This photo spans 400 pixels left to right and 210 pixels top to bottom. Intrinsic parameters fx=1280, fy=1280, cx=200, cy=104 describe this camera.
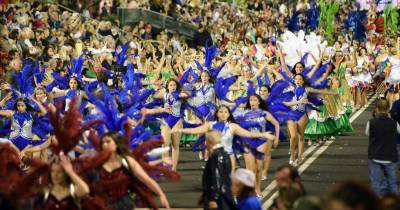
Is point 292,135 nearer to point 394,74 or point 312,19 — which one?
point 394,74

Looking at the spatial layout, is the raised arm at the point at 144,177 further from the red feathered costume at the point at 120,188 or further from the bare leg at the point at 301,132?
the bare leg at the point at 301,132

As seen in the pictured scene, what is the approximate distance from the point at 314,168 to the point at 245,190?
9.30 m

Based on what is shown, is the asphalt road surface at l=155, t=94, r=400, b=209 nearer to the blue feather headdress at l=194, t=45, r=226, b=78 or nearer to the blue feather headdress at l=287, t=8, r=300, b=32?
the blue feather headdress at l=194, t=45, r=226, b=78

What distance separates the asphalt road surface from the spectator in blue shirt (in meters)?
4.97

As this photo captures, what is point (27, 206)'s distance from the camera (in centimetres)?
1062

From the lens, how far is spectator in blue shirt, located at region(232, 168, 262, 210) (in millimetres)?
11781

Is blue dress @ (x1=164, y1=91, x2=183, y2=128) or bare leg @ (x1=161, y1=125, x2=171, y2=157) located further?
blue dress @ (x1=164, y1=91, x2=183, y2=128)

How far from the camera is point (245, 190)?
11852 millimetres

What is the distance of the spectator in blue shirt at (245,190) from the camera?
464 inches

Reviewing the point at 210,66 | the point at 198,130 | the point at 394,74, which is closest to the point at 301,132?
the point at 210,66

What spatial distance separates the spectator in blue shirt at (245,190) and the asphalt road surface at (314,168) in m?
4.97

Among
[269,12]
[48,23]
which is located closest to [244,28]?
[269,12]

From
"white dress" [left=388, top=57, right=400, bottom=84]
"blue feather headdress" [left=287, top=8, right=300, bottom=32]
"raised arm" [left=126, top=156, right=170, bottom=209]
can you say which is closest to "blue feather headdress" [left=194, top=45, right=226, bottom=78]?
"white dress" [left=388, top=57, right=400, bottom=84]

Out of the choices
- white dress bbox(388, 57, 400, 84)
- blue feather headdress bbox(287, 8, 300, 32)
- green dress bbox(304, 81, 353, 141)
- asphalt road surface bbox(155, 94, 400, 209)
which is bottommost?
asphalt road surface bbox(155, 94, 400, 209)
